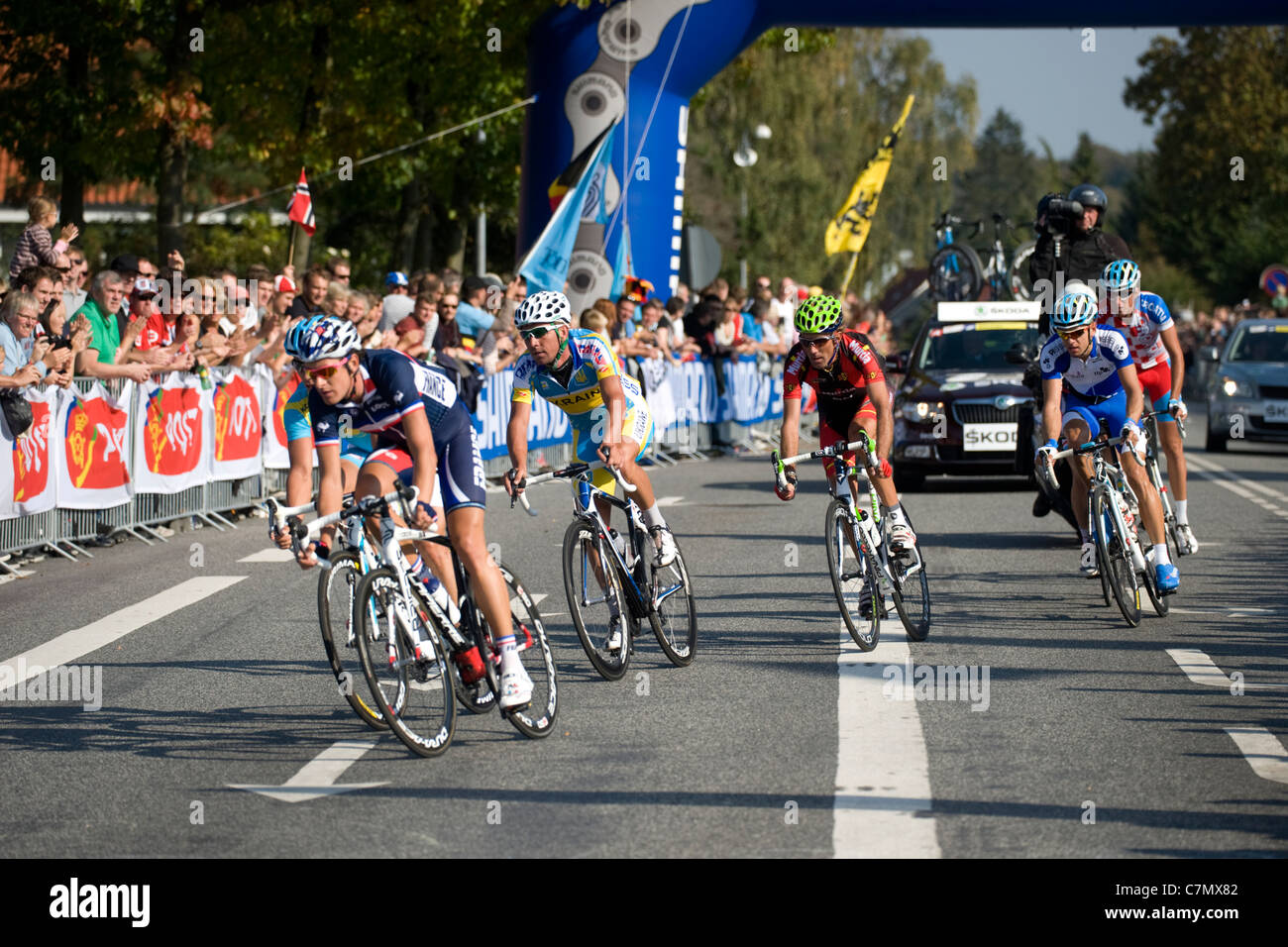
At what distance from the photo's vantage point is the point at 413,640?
23.9 feet

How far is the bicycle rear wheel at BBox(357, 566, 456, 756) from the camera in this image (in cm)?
708

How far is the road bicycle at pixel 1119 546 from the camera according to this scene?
10555 millimetres

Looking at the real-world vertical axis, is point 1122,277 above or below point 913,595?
above

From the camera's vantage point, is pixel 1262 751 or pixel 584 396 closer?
pixel 1262 751

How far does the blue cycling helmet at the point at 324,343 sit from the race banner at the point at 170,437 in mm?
7569

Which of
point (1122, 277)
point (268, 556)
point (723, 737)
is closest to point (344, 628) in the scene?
point (723, 737)

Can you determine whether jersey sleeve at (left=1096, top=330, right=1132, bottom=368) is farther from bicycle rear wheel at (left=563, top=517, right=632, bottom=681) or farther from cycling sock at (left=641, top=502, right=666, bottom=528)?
bicycle rear wheel at (left=563, top=517, right=632, bottom=681)

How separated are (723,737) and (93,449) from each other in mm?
7531

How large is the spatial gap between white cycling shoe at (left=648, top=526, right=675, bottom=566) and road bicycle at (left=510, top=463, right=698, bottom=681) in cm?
3

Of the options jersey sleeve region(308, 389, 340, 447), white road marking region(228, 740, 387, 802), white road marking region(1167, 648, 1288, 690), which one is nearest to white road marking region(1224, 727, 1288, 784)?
white road marking region(1167, 648, 1288, 690)

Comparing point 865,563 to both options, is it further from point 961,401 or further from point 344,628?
point 961,401

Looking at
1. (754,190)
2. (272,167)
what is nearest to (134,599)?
(272,167)

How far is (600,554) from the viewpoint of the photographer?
8875 mm

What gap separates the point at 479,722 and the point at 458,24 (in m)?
24.3
